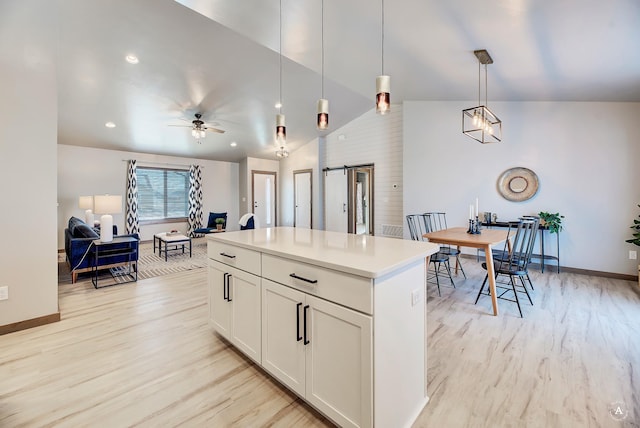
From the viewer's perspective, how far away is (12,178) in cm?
259

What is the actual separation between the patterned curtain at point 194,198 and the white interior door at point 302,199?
111 inches

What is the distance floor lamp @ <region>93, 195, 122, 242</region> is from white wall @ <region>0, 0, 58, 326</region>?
141cm

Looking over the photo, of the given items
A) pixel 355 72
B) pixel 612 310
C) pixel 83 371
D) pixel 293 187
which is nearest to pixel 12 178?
pixel 83 371

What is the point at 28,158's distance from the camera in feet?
8.71

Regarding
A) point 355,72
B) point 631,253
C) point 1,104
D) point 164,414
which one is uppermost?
point 355,72

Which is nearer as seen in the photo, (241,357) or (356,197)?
(241,357)

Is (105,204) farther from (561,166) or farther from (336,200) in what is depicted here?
(561,166)

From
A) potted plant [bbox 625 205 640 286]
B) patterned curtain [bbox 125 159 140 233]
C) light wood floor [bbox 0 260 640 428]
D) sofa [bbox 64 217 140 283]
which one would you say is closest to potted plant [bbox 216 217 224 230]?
patterned curtain [bbox 125 159 140 233]

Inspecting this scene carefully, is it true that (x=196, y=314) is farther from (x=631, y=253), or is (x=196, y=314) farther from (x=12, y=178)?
(x=631, y=253)

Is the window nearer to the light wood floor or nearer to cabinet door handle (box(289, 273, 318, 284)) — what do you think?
the light wood floor

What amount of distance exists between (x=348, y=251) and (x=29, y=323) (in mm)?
3202

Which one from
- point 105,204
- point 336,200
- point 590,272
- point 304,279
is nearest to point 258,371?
point 304,279

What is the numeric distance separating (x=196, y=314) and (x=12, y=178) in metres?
2.08

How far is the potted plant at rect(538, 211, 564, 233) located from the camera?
14.7 feet
